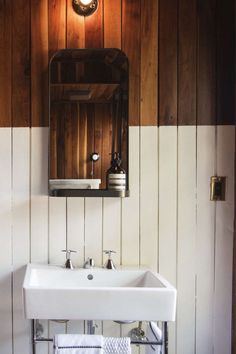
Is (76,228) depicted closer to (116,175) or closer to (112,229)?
(112,229)

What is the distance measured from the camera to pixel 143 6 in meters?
1.74

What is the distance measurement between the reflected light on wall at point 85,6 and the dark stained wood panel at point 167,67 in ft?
1.19

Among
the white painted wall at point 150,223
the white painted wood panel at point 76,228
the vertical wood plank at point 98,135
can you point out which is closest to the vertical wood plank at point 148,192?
the white painted wall at point 150,223

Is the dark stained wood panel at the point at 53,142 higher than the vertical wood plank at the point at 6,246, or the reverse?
the dark stained wood panel at the point at 53,142

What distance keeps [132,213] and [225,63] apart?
0.97 m

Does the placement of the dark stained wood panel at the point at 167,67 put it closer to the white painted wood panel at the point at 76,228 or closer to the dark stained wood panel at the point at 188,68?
the dark stained wood panel at the point at 188,68

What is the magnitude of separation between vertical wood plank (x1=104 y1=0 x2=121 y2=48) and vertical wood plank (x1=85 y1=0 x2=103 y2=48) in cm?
3

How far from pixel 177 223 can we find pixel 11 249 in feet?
3.01

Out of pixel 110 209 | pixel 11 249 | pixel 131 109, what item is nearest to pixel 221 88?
pixel 131 109

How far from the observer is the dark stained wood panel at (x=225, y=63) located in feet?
5.70

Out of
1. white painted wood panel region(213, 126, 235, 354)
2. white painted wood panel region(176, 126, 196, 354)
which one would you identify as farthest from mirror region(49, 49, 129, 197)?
white painted wood panel region(213, 126, 235, 354)

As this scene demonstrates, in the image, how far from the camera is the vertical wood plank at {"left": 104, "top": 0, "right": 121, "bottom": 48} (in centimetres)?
173

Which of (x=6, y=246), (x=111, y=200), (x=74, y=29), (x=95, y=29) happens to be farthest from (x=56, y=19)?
(x=6, y=246)

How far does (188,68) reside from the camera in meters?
1.75
